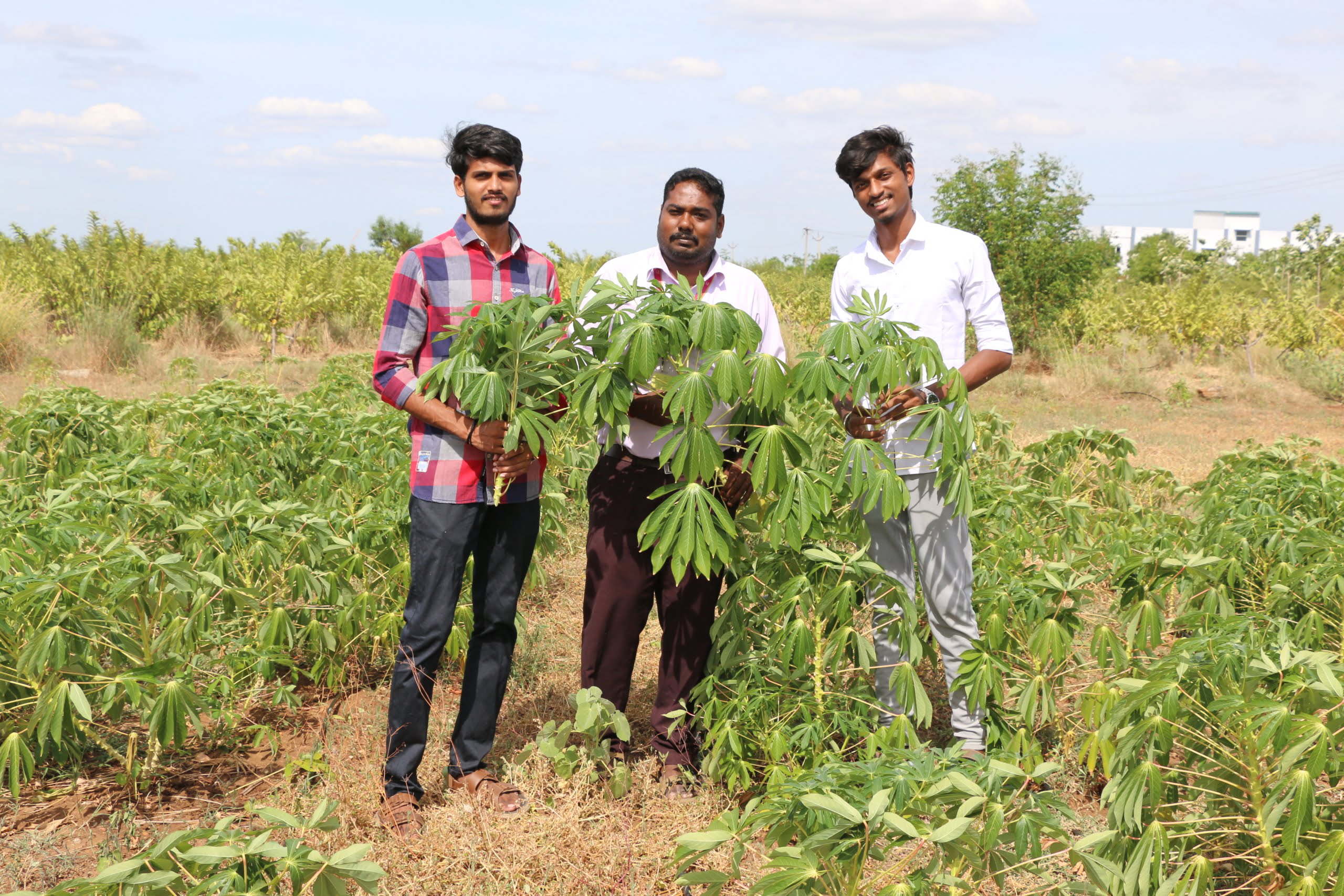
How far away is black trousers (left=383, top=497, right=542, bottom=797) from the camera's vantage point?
2.37 m

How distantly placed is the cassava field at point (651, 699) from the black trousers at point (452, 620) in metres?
0.13

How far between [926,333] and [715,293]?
0.57 metres

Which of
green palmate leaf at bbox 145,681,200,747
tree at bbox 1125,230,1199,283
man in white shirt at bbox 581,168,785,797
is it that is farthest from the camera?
tree at bbox 1125,230,1199,283

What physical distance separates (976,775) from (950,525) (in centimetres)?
Result: 97

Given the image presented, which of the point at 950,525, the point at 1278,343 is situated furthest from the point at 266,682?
the point at 1278,343

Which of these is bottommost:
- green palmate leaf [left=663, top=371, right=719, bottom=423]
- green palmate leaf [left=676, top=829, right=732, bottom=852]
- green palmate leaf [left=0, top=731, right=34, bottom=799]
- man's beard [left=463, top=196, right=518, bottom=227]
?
green palmate leaf [left=0, top=731, right=34, bottom=799]

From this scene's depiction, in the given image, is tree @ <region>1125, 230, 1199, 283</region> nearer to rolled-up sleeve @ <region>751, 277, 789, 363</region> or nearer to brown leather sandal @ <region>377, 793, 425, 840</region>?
rolled-up sleeve @ <region>751, 277, 789, 363</region>

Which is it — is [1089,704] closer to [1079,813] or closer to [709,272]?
[1079,813]

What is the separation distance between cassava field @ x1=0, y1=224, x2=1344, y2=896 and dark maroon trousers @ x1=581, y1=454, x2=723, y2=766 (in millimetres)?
106

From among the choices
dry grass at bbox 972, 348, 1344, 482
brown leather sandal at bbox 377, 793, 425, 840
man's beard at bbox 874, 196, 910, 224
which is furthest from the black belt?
dry grass at bbox 972, 348, 1344, 482

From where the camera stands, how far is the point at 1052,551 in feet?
11.8

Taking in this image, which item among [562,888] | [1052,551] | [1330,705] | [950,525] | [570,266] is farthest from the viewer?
[570,266]

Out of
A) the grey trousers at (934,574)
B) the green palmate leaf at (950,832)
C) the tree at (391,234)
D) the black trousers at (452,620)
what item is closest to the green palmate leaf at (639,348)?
the black trousers at (452,620)

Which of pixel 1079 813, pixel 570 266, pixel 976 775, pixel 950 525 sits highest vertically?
pixel 570 266
